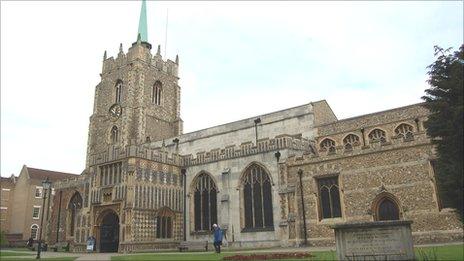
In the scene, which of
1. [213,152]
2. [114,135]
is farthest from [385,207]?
[114,135]

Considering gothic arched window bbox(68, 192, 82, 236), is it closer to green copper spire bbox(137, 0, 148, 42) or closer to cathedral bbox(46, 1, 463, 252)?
cathedral bbox(46, 1, 463, 252)

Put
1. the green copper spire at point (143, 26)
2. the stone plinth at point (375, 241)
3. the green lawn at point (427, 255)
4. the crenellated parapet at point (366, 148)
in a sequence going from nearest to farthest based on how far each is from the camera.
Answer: the stone plinth at point (375, 241), the green lawn at point (427, 255), the crenellated parapet at point (366, 148), the green copper spire at point (143, 26)

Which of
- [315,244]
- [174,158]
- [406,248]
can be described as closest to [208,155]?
[174,158]

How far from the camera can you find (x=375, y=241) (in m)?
11.6

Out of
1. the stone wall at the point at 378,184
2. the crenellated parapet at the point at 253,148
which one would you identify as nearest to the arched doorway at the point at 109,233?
the crenellated parapet at the point at 253,148

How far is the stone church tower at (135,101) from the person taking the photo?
159 ft

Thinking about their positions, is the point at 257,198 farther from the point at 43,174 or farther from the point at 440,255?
the point at 43,174

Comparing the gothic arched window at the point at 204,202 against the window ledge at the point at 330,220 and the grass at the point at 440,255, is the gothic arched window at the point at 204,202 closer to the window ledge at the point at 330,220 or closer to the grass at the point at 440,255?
the window ledge at the point at 330,220

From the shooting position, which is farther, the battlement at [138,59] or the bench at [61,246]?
the battlement at [138,59]

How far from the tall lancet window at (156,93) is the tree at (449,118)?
41213mm

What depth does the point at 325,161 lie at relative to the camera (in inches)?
1027

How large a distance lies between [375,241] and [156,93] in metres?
43.5

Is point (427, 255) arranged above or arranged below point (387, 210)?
below

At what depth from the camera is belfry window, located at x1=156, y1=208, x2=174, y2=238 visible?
1216 inches
